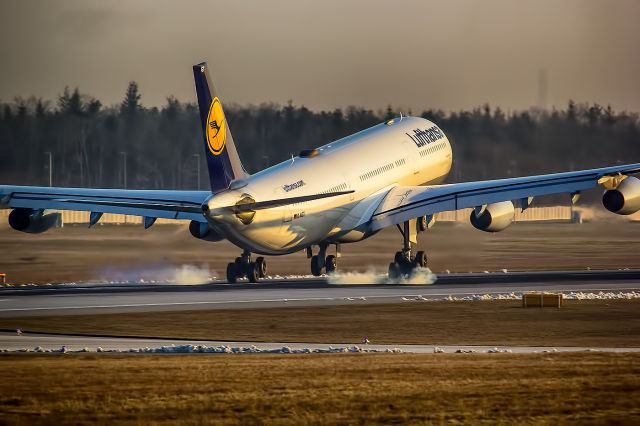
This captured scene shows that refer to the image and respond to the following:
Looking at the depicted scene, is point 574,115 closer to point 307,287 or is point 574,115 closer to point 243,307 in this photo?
point 307,287

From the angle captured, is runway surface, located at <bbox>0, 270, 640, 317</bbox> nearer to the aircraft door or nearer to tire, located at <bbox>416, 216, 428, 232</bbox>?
tire, located at <bbox>416, 216, 428, 232</bbox>

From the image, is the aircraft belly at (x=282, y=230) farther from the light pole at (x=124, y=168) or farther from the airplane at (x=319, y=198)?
the light pole at (x=124, y=168)

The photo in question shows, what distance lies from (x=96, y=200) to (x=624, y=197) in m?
23.7

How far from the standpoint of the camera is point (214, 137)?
55.6m

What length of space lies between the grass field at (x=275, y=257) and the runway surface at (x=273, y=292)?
21.0 ft

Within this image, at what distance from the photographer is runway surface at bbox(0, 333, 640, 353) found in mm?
37219

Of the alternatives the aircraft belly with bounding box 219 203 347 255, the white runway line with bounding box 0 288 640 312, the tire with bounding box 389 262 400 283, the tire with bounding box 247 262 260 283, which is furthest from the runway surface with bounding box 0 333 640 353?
the tire with bounding box 389 262 400 283

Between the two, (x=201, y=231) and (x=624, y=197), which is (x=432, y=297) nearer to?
(x=624, y=197)

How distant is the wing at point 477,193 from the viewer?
2494 inches

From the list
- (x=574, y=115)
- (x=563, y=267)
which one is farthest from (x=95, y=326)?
(x=574, y=115)

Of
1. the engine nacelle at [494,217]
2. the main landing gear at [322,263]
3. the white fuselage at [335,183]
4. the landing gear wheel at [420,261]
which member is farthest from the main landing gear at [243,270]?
the engine nacelle at [494,217]

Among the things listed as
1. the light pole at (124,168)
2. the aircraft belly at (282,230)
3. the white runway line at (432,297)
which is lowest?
the white runway line at (432,297)

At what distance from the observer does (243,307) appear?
169ft

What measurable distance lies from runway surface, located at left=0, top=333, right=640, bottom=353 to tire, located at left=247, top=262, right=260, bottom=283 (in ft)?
79.7
